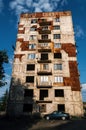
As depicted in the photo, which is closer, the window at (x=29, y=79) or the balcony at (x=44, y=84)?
the balcony at (x=44, y=84)

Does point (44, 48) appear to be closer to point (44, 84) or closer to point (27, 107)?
point (44, 84)

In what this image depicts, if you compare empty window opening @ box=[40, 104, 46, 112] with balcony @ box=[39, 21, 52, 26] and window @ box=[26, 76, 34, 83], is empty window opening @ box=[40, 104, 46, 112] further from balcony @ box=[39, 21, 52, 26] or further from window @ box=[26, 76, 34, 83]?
balcony @ box=[39, 21, 52, 26]

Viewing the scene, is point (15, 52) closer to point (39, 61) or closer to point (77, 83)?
point (39, 61)

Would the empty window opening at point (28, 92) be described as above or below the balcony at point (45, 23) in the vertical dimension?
below

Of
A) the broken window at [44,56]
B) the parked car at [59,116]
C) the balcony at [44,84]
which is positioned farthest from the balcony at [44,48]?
the parked car at [59,116]

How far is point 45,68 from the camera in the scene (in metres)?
45.9

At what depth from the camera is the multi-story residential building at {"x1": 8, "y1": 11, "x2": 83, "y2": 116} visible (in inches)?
1623

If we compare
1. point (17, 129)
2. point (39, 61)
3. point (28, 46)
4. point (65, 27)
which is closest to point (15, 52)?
point (28, 46)

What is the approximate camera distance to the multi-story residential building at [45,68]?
4122 centimetres

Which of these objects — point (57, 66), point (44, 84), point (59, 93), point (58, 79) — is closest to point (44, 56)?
point (57, 66)

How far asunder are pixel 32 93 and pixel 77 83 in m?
11.7

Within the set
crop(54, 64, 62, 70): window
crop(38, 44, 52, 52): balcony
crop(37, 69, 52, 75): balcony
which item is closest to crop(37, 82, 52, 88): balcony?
crop(37, 69, 52, 75): balcony

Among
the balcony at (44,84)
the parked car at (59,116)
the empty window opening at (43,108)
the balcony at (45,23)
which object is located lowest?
the parked car at (59,116)

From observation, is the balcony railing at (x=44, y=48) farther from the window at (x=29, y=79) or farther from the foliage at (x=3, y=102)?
the foliage at (x=3, y=102)
